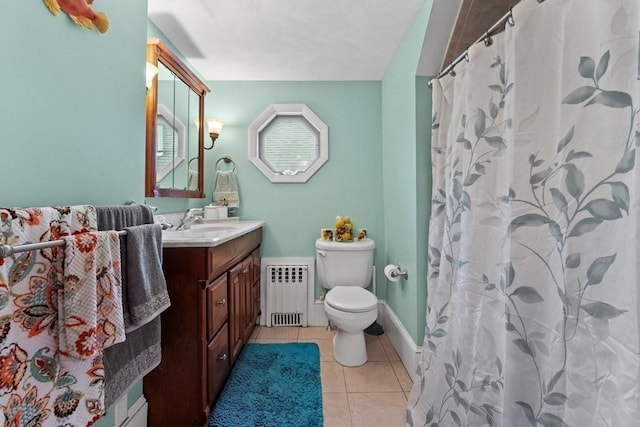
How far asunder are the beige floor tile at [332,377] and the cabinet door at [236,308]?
1.88ft

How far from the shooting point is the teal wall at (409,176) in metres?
1.59

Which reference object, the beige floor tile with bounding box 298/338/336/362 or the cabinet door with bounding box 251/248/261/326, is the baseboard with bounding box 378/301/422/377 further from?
the cabinet door with bounding box 251/248/261/326

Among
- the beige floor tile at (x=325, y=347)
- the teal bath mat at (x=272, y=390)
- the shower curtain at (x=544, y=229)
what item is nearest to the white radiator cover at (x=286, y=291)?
the beige floor tile at (x=325, y=347)

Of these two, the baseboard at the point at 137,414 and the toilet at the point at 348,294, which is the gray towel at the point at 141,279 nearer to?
the baseboard at the point at 137,414

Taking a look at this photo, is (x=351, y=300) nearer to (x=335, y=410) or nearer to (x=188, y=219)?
(x=335, y=410)

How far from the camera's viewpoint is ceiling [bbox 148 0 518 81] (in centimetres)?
141

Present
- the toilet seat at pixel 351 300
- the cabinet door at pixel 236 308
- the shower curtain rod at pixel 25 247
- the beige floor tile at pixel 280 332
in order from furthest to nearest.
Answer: the beige floor tile at pixel 280 332
the toilet seat at pixel 351 300
the cabinet door at pixel 236 308
the shower curtain rod at pixel 25 247

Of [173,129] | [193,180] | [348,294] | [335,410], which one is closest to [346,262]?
[348,294]

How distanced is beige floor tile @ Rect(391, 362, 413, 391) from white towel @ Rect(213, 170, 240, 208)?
1.77 m

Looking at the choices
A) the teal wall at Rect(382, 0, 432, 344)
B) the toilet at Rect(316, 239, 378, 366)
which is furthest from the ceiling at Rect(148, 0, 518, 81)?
the toilet at Rect(316, 239, 378, 366)

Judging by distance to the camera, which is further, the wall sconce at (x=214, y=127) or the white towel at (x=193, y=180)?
the wall sconce at (x=214, y=127)

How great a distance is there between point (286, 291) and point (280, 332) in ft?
1.11

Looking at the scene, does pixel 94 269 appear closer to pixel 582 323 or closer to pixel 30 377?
pixel 30 377

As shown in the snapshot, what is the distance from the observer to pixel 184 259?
120cm
